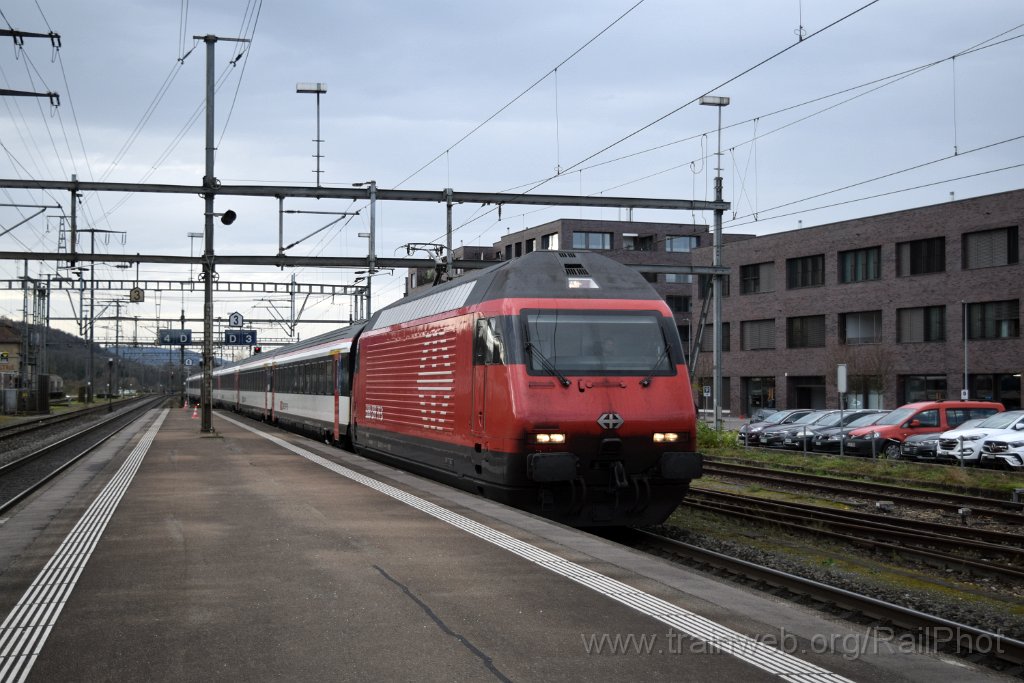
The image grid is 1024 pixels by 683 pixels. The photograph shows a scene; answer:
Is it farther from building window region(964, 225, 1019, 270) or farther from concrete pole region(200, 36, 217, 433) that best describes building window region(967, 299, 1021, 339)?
concrete pole region(200, 36, 217, 433)

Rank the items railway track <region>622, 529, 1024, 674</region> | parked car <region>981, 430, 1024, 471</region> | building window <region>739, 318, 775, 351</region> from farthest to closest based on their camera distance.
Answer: building window <region>739, 318, 775, 351</region> → parked car <region>981, 430, 1024, 471</region> → railway track <region>622, 529, 1024, 674</region>

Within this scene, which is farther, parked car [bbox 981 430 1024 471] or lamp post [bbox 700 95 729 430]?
lamp post [bbox 700 95 729 430]

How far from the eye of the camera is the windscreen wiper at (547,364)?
1230cm

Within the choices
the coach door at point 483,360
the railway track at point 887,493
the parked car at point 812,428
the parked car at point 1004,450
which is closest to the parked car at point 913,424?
the parked car at point 812,428

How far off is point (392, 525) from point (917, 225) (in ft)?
143

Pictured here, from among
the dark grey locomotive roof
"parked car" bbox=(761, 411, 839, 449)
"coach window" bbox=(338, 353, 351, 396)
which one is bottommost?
"parked car" bbox=(761, 411, 839, 449)

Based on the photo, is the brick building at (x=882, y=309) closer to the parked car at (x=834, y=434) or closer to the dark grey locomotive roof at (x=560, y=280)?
the parked car at (x=834, y=434)

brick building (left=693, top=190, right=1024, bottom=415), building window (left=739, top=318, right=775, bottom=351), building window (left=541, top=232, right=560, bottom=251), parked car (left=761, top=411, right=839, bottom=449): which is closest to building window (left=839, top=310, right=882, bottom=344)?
brick building (left=693, top=190, right=1024, bottom=415)

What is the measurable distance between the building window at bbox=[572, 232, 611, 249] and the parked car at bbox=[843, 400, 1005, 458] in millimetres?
48557

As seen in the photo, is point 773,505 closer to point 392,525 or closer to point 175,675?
point 392,525

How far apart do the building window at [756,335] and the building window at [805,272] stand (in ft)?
9.22

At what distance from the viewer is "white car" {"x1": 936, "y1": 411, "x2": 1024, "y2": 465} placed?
23.2 metres

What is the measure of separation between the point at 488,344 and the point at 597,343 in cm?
141

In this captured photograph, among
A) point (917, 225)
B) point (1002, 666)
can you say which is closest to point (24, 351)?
point (917, 225)
